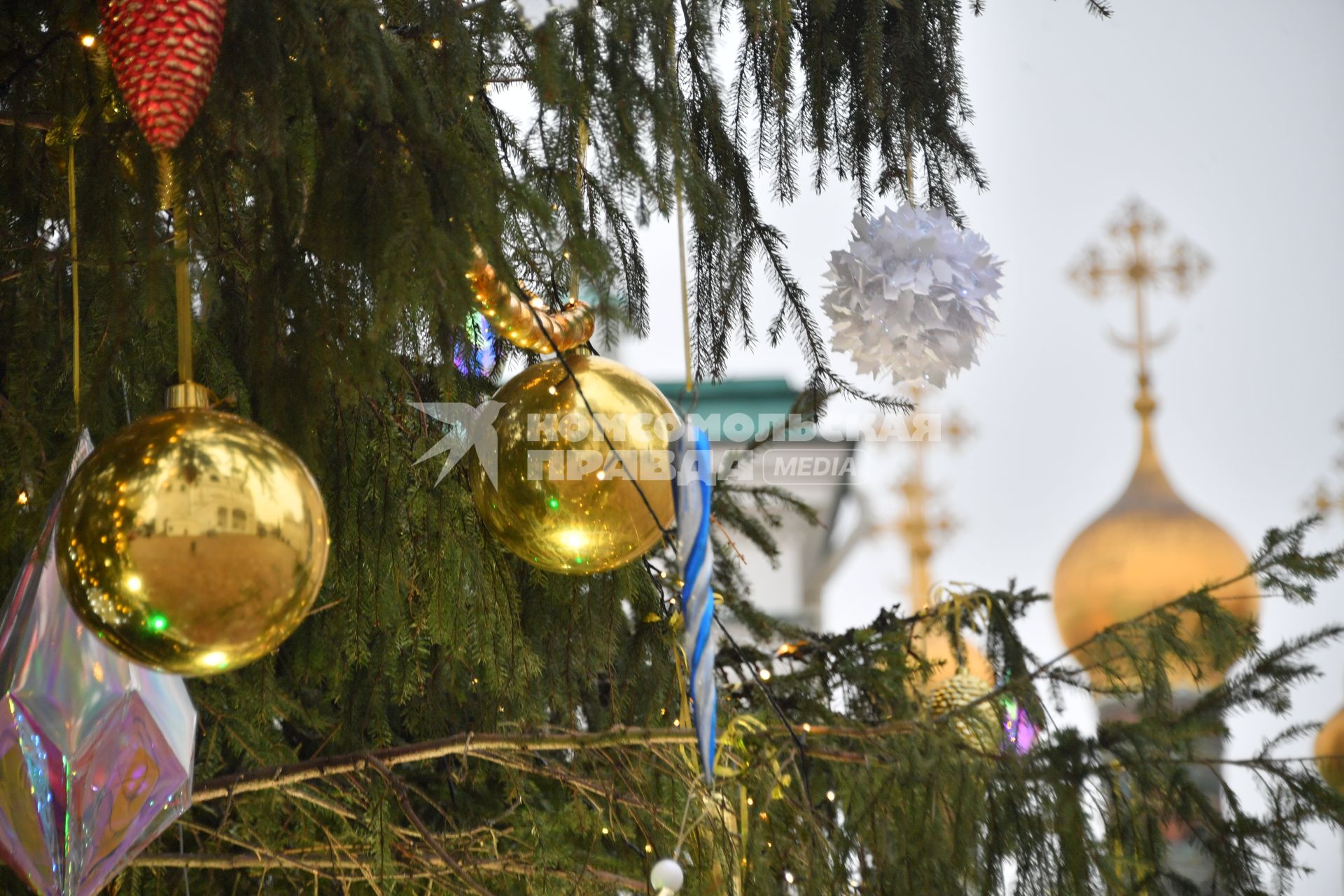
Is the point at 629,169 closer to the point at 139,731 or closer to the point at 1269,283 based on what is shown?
the point at 139,731

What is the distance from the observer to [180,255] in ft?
3.76

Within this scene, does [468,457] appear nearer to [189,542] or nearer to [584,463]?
[584,463]

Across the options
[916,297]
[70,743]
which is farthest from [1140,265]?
[70,743]

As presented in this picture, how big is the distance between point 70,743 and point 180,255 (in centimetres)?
47

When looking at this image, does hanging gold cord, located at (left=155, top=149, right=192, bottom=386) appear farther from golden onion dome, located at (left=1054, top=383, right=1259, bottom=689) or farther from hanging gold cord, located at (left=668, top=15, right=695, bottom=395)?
golden onion dome, located at (left=1054, top=383, right=1259, bottom=689)

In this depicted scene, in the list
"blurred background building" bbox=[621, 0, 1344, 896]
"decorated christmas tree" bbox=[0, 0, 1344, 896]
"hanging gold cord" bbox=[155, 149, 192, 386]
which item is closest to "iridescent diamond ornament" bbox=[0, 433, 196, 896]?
"decorated christmas tree" bbox=[0, 0, 1344, 896]

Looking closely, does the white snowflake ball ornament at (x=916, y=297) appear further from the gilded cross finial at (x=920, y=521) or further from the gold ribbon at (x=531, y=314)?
the gilded cross finial at (x=920, y=521)

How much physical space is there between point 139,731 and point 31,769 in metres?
0.09

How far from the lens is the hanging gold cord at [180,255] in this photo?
112cm

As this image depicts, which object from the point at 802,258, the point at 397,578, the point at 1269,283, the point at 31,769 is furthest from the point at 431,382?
the point at 1269,283

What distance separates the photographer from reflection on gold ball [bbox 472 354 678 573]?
119 cm

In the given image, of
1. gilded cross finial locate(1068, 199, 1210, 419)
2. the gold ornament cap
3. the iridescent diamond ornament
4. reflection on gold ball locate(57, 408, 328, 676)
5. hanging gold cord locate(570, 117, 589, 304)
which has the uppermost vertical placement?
gilded cross finial locate(1068, 199, 1210, 419)

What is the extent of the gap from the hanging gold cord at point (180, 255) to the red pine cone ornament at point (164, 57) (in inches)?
3.1

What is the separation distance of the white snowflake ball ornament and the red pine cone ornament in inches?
23.3
